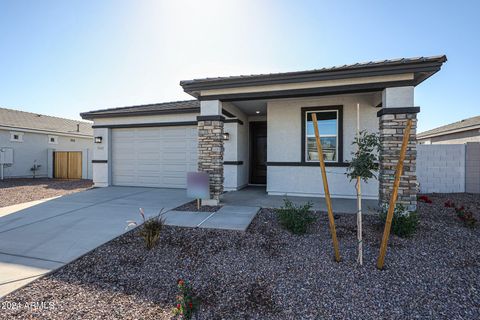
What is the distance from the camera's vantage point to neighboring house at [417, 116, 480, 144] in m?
12.5

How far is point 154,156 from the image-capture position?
30.7ft

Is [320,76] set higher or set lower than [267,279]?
higher

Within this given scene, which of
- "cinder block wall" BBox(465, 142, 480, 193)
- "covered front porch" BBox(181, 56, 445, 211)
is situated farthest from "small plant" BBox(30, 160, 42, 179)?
"cinder block wall" BBox(465, 142, 480, 193)

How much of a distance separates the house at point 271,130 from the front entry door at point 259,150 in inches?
1.6

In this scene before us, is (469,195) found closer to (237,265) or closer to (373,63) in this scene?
(373,63)

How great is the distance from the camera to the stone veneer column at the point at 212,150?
19.4 ft

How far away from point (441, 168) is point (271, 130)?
6.46 m

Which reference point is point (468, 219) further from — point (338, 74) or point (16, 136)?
point (16, 136)

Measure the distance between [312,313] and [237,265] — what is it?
1.13m

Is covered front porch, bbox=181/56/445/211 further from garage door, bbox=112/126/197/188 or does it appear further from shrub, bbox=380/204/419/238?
garage door, bbox=112/126/197/188

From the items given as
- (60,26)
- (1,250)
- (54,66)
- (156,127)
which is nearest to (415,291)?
(1,250)

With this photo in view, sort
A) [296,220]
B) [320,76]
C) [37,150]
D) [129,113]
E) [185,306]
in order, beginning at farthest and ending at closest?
1. [37,150]
2. [129,113]
3. [320,76]
4. [296,220]
5. [185,306]

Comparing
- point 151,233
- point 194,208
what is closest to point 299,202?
point 194,208

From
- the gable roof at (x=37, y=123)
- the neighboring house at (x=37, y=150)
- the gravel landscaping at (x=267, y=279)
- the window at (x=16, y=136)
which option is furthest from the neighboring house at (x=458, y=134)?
the window at (x=16, y=136)
